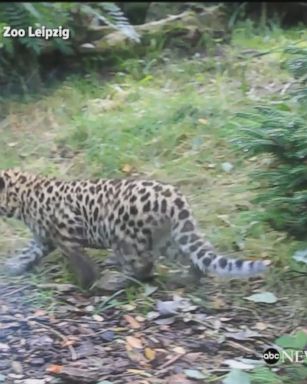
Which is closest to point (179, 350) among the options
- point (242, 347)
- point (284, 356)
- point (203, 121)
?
point (242, 347)

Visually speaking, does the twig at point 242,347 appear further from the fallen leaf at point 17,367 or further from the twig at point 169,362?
the fallen leaf at point 17,367

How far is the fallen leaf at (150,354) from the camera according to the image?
2687mm

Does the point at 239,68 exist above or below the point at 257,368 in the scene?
above

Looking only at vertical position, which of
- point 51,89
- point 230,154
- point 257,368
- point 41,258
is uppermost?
point 51,89

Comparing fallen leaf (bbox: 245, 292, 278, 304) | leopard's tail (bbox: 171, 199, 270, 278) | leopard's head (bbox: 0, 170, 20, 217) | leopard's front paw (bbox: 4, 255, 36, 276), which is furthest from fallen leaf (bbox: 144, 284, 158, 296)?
leopard's head (bbox: 0, 170, 20, 217)

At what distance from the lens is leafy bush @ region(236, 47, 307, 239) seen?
2.77 metres

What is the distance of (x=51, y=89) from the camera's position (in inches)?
168

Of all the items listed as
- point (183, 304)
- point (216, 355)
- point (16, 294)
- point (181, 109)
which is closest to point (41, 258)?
point (16, 294)

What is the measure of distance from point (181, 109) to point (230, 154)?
0.42 meters

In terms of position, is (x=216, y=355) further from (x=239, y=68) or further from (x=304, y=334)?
(x=239, y=68)

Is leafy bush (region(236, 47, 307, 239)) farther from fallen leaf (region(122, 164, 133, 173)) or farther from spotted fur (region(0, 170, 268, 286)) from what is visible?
fallen leaf (region(122, 164, 133, 173))

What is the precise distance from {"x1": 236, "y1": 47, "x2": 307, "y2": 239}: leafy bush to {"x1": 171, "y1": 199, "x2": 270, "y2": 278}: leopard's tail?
165 mm

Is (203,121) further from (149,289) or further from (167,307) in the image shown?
(167,307)

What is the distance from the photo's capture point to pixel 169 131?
12.6 feet
